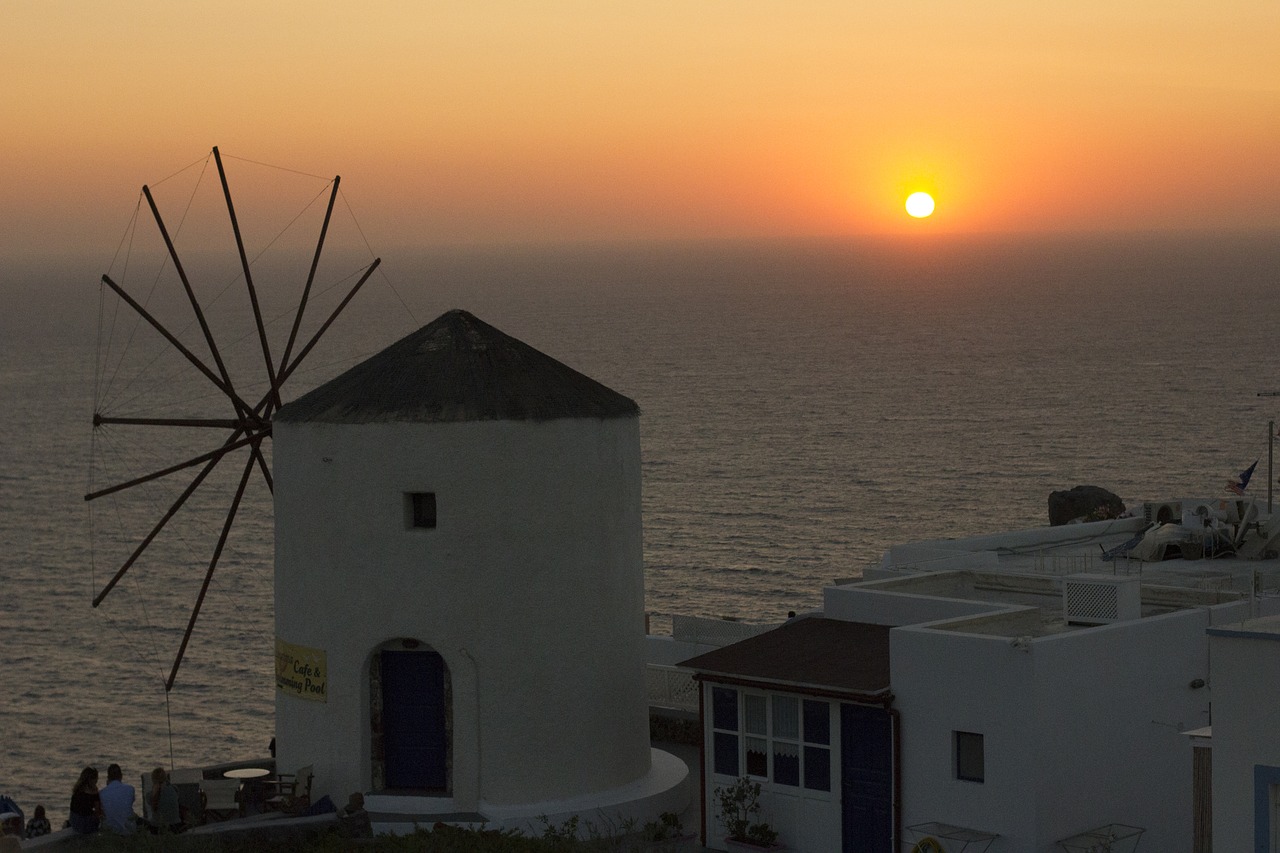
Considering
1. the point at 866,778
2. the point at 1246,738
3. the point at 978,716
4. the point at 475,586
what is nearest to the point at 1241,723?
the point at 1246,738

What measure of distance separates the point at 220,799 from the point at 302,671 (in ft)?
6.79

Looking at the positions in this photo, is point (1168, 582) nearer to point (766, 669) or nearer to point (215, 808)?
point (766, 669)

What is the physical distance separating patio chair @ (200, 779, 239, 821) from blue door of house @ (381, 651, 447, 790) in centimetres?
215

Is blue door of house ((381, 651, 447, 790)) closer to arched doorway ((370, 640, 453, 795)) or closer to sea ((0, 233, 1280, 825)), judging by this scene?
arched doorway ((370, 640, 453, 795))

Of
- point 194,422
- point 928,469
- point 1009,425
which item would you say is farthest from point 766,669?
point 1009,425

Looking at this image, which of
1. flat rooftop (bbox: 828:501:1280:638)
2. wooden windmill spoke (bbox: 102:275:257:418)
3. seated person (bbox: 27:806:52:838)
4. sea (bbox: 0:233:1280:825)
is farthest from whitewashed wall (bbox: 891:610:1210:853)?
sea (bbox: 0:233:1280:825)

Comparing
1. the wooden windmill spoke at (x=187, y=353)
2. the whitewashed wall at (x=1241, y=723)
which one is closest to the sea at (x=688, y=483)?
the wooden windmill spoke at (x=187, y=353)

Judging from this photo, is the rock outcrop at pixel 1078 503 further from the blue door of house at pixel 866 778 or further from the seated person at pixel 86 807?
the seated person at pixel 86 807

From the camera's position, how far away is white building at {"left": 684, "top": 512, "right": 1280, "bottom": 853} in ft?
73.6

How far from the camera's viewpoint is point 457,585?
25922 millimetres

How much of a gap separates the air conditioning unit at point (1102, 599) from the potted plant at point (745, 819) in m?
4.76

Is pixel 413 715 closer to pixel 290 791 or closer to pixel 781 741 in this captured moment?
pixel 290 791

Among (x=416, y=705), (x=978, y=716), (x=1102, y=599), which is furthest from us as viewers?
(x=416, y=705)

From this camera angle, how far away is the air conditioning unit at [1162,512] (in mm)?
34438
